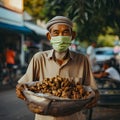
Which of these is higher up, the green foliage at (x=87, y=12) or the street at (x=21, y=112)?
the green foliage at (x=87, y=12)

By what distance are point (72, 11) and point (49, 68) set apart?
5.38 meters

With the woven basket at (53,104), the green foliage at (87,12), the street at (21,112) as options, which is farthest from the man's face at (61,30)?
the street at (21,112)

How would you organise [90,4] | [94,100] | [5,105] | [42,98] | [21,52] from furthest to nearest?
[21,52], [5,105], [90,4], [94,100], [42,98]

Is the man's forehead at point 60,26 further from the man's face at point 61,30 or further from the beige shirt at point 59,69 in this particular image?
the beige shirt at point 59,69

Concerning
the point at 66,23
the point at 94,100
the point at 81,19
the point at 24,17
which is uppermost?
the point at 24,17

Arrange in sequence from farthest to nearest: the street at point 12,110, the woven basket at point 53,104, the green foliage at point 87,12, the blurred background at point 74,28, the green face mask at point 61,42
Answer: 1. the street at point 12,110
2. the blurred background at point 74,28
3. the green foliage at point 87,12
4. the green face mask at point 61,42
5. the woven basket at point 53,104

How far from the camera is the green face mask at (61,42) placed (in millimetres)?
3365

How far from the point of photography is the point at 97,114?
9664 mm

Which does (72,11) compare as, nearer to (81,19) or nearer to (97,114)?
(81,19)

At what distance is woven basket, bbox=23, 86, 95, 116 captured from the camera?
2.97m

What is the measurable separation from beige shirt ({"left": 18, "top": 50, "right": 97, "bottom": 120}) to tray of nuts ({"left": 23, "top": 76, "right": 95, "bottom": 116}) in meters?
0.13

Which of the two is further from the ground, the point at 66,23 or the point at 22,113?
the point at 66,23

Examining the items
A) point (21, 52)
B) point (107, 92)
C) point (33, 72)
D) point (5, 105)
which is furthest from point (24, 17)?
point (33, 72)

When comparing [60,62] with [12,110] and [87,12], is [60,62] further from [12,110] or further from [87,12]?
[12,110]
